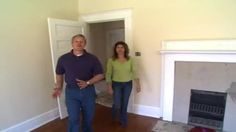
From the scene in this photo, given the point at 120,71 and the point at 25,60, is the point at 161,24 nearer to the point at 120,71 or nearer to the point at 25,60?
the point at 120,71

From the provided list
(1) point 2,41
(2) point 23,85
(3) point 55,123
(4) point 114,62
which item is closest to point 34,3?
(1) point 2,41

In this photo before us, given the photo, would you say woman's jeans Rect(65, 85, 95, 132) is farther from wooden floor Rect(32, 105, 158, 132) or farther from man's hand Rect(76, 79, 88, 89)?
wooden floor Rect(32, 105, 158, 132)

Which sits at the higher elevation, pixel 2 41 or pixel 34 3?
pixel 34 3

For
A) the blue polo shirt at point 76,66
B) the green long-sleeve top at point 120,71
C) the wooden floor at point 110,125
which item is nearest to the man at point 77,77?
the blue polo shirt at point 76,66

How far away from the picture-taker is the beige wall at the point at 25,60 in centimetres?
248

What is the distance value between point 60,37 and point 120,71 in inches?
47.6

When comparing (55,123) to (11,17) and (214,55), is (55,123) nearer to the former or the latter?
(11,17)

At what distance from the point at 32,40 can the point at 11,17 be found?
1.44 ft

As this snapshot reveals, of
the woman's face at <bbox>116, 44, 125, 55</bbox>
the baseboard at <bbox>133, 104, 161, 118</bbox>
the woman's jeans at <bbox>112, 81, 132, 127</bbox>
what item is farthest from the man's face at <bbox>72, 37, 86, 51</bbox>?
the baseboard at <bbox>133, 104, 161, 118</bbox>

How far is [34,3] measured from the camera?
281 centimetres

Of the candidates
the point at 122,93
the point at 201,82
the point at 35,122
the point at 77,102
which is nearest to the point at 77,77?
the point at 77,102

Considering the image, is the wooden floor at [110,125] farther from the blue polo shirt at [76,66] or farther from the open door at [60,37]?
the blue polo shirt at [76,66]

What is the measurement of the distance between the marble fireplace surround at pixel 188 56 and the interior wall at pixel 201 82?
0.02 metres

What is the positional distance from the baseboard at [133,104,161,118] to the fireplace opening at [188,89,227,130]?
523 mm
